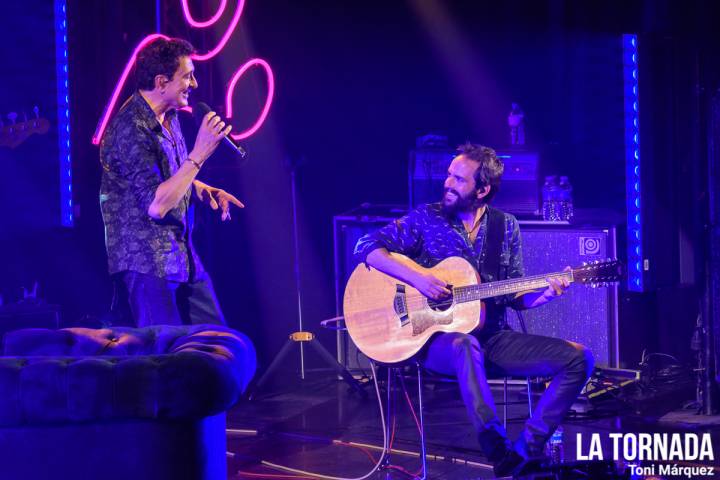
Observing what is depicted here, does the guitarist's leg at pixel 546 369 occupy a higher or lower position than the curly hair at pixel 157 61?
lower

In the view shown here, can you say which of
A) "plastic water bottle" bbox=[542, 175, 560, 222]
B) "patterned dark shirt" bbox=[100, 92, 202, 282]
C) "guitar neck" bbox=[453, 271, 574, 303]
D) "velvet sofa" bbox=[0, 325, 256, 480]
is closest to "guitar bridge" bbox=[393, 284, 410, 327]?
"guitar neck" bbox=[453, 271, 574, 303]

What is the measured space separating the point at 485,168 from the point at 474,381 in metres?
1.21

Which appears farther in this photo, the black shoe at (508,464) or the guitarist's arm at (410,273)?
the guitarist's arm at (410,273)

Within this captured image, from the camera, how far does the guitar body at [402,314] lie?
435 centimetres

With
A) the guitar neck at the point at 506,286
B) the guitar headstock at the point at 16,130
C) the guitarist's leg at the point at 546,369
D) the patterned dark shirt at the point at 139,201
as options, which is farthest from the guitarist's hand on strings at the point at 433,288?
the guitar headstock at the point at 16,130

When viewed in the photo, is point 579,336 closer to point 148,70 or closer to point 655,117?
point 655,117

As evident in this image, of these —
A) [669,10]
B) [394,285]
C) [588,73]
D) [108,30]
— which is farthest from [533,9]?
[394,285]

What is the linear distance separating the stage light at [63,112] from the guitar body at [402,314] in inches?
116

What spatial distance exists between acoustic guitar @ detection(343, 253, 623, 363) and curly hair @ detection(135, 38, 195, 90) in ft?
4.73

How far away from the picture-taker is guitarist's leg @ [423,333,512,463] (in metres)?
3.94

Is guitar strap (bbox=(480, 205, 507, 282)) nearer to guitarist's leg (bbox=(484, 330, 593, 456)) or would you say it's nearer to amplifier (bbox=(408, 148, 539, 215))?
guitarist's leg (bbox=(484, 330, 593, 456))

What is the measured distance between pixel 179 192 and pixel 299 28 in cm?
408

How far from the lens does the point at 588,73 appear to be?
25.3 feet

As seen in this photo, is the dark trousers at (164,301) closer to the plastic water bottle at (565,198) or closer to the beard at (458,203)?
the beard at (458,203)
